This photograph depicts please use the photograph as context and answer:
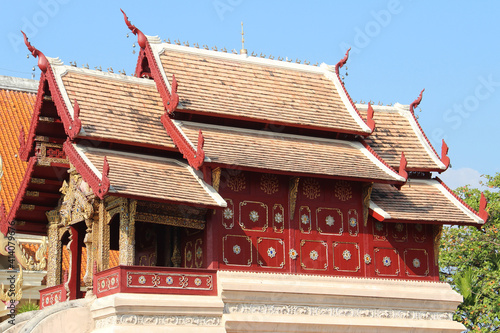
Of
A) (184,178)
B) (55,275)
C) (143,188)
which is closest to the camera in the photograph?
(143,188)

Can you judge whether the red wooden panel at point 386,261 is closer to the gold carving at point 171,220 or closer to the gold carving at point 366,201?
the gold carving at point 366,201

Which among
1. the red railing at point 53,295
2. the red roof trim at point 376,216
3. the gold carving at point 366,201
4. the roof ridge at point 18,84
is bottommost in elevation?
the red railing at point 53,295

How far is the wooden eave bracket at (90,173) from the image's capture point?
17.0 metres

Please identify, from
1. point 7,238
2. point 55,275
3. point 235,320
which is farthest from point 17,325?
point 7,238

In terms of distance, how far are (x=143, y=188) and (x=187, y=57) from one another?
5047 millimetres

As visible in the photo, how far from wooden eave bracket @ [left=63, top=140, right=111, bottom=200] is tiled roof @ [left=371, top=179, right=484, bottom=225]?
670 cm

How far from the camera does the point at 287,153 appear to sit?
20.4m

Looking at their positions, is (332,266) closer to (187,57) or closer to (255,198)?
(255,198)

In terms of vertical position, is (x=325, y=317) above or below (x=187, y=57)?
below

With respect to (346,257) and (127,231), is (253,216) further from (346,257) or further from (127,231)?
(127,231)

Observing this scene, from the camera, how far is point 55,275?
21.3m

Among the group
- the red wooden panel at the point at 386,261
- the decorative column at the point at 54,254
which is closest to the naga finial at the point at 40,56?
the decorative column at the point at 54,254

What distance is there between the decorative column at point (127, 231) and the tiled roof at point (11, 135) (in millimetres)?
10197

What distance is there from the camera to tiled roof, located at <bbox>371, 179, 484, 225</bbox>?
2103 centimetres
